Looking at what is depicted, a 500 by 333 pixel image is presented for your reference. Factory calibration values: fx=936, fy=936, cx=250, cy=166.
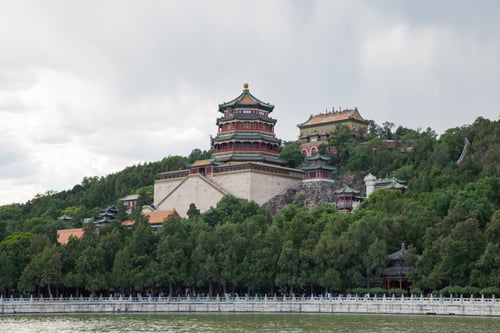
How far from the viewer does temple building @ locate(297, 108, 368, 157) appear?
359 feet

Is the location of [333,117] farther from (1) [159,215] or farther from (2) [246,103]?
(1) [159,215]

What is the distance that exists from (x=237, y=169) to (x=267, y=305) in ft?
110

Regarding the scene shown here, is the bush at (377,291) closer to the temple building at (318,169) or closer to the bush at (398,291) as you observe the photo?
the bush at (398,291)

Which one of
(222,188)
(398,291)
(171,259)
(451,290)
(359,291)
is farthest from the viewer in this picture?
(222,188)

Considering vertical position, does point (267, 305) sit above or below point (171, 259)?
below

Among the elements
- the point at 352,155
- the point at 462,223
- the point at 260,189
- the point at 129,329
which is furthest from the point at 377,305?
the point at 352,155

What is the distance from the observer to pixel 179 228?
223 ft

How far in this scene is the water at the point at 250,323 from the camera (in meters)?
46.2

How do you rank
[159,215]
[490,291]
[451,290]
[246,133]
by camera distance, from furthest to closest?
[246,133]
[159,215]
[451,290]
[490,291]

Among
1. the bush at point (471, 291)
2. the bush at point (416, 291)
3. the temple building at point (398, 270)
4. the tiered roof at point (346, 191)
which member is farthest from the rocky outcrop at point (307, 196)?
the bush at point (471, 291)

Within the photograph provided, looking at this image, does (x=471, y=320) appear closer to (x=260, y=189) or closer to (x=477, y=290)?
(x=477, y=290)

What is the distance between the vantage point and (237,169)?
9156 centimetres

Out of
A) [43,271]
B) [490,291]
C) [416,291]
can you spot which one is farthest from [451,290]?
[43,271]

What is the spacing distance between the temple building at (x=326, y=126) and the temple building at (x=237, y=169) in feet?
38.7
